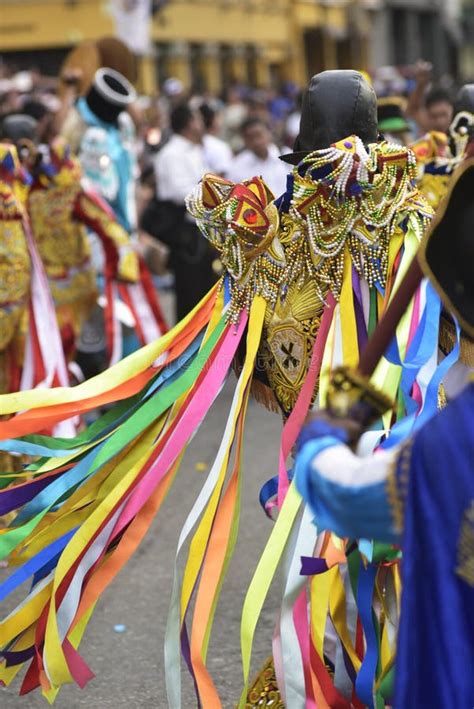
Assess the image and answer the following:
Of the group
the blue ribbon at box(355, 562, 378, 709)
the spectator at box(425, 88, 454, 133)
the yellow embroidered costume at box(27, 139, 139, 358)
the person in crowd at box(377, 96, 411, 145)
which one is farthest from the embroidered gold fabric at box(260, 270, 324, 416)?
the spectator at box(425, 88, 454, 133)

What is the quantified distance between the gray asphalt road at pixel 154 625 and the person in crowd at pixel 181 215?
3088 millimetres

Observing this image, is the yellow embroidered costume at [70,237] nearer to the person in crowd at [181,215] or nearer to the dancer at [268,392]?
the person in crowd at [181,215]

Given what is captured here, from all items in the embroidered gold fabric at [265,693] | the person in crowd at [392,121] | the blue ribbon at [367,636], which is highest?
the person in crowd at [392,121]

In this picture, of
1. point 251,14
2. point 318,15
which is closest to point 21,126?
point 251,14

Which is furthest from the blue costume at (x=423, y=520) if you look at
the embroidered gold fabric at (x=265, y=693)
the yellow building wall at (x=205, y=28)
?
the yellow building wall at (x=205, y=28)

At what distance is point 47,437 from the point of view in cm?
393

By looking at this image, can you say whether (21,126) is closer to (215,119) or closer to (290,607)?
(290,607)

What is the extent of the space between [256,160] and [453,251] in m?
7.98

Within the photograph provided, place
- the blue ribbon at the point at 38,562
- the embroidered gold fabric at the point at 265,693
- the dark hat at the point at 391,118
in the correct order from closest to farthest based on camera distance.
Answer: the embroidered gold fabric at the point at 265,693 < the blue ribbon at the point at 38,562 < the dark hat at the point at 391,118

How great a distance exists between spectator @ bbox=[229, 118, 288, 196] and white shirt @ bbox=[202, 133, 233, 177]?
1.66 ft

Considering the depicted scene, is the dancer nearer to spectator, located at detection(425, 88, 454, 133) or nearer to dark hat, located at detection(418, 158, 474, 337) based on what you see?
dark hat, located at detection(418, 158, 474, 337)

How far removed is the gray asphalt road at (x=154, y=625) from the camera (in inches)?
171

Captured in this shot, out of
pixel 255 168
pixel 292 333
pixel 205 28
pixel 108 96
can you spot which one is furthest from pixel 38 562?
pixel 205 28

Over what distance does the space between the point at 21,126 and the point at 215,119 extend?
17.4 ft
